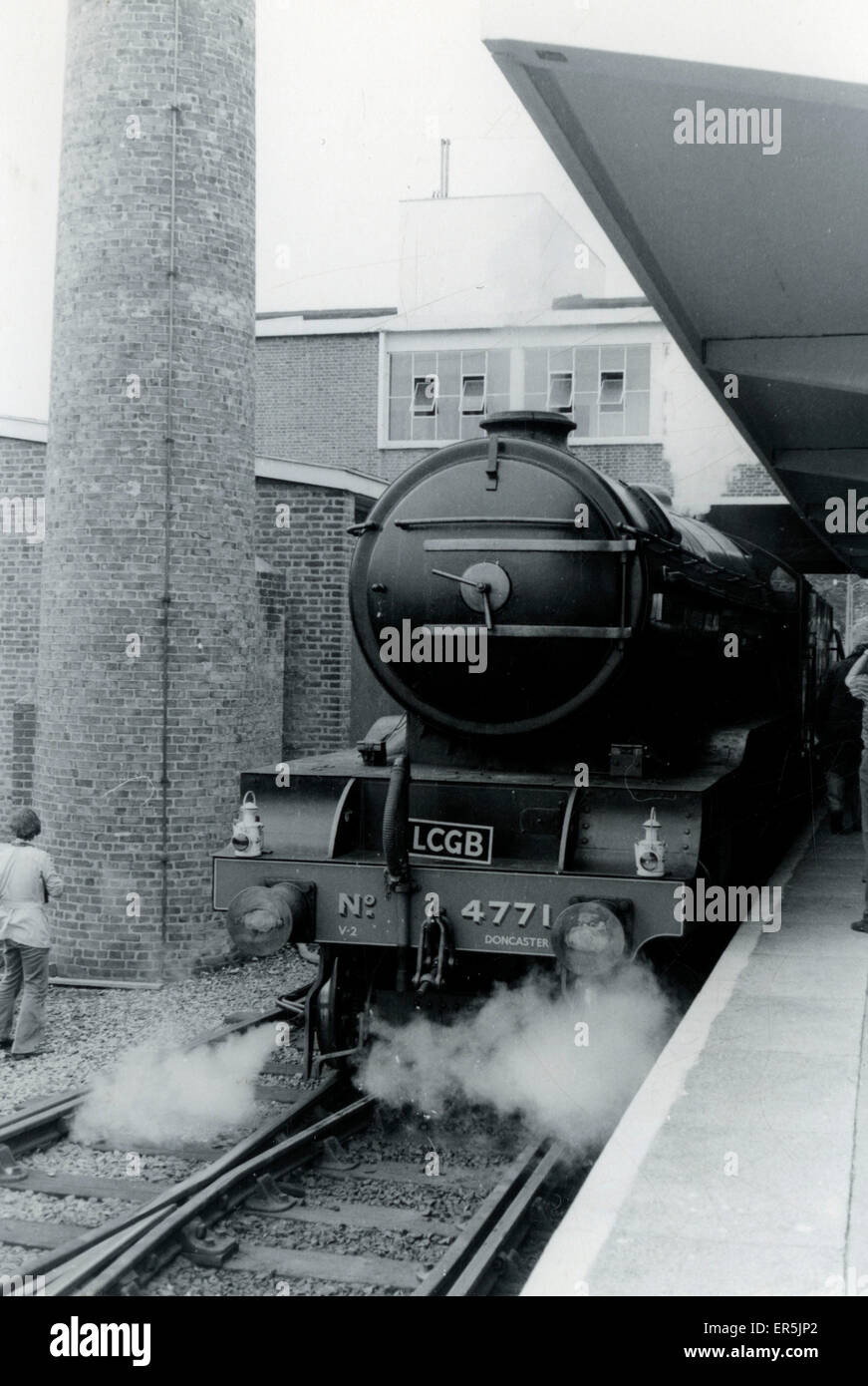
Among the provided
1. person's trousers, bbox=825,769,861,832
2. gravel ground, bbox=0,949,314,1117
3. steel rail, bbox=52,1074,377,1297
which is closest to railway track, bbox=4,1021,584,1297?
steel rail, bbox=52,1074,377,1297

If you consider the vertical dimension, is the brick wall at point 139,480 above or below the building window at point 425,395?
below

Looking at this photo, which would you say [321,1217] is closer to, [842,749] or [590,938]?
[590,938]

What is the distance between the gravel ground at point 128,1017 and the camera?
6.84 m

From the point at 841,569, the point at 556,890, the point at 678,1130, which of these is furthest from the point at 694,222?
the point at 841,569

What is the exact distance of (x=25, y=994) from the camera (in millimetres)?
7312

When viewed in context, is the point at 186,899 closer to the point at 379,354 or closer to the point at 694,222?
the point at 694,222

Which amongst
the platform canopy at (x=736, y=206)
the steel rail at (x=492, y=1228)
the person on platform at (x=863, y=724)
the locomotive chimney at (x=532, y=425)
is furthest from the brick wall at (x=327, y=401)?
the steel rail at (x=492, y=1228)

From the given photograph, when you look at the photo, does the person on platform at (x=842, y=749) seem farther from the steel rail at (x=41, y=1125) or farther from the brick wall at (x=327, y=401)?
the brick wall at (x=327, y=401)

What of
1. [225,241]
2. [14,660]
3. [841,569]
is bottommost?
[14,660]

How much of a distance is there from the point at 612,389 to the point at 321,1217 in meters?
16.9

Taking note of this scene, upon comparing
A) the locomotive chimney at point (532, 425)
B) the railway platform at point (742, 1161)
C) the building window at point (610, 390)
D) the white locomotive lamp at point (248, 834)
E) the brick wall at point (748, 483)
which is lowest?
the railway platform at point (742, 1161)

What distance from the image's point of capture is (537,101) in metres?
4.43

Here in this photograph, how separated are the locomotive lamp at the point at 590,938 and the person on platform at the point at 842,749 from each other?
17.0 ft

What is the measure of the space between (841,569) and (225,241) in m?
8.99
